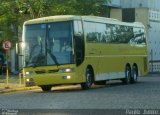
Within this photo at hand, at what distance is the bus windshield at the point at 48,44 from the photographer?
94.2ft

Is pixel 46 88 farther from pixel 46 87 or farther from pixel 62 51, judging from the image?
pixel 62 51

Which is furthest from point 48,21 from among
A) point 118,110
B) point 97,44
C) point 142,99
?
point 118,110

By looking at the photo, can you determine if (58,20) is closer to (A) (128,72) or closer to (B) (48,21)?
(B) (48,21)

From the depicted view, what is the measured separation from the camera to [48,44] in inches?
1148

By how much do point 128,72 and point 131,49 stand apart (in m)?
1.66

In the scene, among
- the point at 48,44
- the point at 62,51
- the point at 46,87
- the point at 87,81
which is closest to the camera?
the point at 62,51

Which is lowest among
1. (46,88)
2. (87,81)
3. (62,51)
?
(46,88)

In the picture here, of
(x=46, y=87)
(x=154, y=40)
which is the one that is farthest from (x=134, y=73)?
(x=154, y=40)

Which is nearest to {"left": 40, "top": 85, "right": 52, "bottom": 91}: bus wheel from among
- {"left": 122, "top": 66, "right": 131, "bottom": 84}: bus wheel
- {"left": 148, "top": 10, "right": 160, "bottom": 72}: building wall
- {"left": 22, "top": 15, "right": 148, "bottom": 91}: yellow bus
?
{"left": 22, "top": 15, "right": 148, "bottom": 91}: yellow bus

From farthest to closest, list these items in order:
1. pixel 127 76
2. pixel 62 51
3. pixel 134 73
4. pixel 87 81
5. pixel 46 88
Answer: pixel 134 73, pixel 127 76, pixel 46 88, pixel 87 81, pixel 62 51

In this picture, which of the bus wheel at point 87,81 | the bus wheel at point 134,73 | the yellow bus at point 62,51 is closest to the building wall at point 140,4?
the bus wheel at point 134,73

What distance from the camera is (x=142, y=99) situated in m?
22.8

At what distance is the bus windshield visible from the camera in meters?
28.7

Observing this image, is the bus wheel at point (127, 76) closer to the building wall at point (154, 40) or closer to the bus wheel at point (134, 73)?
the bus wheel at point (134, 73)
